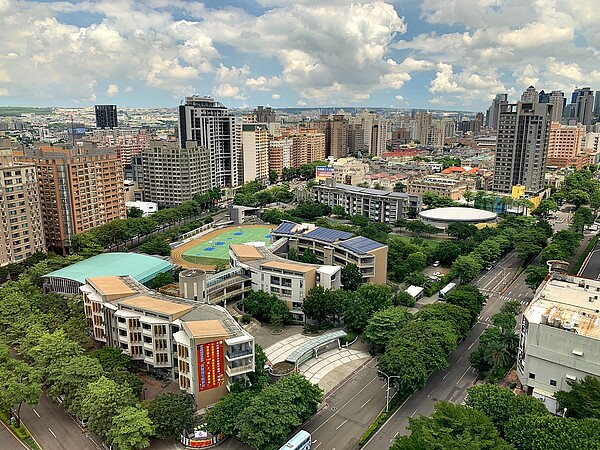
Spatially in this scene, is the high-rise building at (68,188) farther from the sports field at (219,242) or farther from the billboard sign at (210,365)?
the billboard sign at (210,365)

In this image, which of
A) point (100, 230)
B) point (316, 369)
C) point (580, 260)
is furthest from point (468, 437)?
point (100, 230)

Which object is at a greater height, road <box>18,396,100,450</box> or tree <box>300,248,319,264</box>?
tree <box>300,248,319,264</box>

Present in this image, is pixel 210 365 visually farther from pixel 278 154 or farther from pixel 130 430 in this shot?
pixel 278 154

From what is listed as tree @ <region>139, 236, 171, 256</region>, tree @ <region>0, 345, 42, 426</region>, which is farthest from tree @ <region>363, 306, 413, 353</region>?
tree @ <region>139, 236, 171, 256</region>

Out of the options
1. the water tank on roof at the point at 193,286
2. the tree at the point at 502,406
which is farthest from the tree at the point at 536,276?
the water tank on roof at the point at 193,286

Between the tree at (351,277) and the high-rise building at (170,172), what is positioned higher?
the high-rise building at (170,172)

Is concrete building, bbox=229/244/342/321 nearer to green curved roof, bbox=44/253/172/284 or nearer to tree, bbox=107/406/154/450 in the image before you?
green curved roof, bbox=44/253/172/284

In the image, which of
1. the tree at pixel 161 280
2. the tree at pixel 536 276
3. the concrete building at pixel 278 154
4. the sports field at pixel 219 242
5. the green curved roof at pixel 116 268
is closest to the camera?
the green curved roof at pixel 116 268
